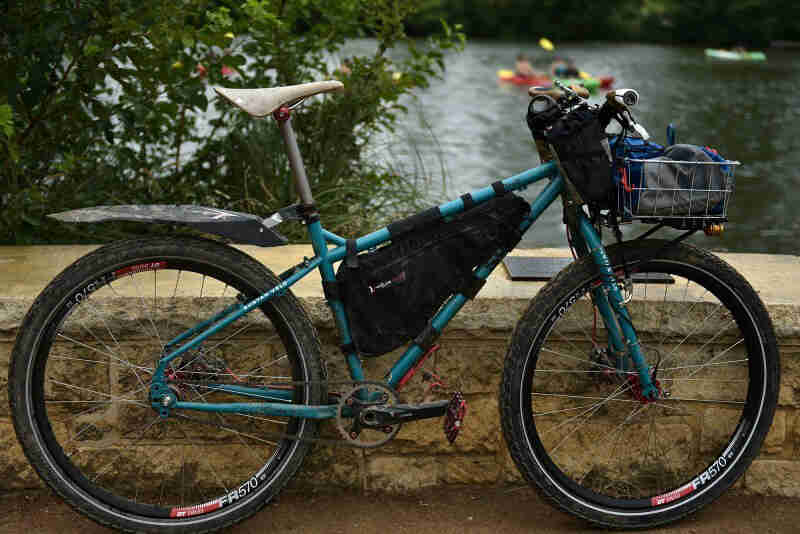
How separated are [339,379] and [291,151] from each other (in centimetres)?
79

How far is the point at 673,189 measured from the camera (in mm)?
2469

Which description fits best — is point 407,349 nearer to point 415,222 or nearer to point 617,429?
point 415,222

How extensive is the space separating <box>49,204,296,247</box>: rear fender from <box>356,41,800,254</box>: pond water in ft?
8.35

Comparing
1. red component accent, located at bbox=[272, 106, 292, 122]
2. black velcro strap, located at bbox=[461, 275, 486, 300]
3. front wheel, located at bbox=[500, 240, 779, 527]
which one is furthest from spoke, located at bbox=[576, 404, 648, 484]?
red component accent, located at bbox=[272, 106, 292, 122]

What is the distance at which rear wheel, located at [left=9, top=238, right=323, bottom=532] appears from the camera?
8.32ft

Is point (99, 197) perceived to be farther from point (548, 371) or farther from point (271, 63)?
point (548, 371)

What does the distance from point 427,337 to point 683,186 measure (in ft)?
2.67

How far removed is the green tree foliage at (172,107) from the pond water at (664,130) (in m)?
0.44

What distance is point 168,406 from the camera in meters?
2.62

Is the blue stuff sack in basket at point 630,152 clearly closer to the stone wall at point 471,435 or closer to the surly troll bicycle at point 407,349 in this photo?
the surly troll bicycle at point 407,349

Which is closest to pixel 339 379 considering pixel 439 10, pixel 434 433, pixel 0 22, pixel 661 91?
pixel 434 433

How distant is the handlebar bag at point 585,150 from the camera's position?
2.51 metres

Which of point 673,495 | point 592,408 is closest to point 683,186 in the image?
point 592,408

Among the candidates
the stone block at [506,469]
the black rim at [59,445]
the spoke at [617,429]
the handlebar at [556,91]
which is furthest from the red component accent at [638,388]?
the black rim at [59,445]
